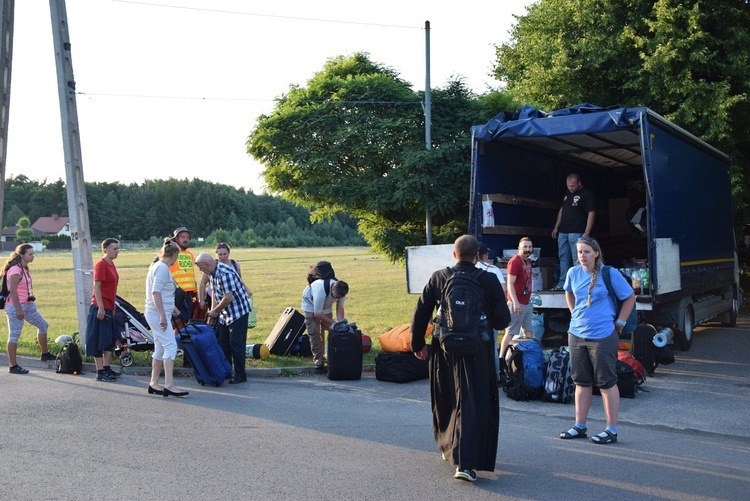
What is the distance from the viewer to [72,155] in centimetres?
1148

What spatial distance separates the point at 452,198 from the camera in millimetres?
16047

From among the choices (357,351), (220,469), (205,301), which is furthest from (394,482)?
(205,301)

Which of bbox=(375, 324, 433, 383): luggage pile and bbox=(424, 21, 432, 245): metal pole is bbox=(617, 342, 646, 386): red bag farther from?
bbox=(424, 21, 432, 245): metal pole

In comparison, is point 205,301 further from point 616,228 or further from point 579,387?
point 616,228

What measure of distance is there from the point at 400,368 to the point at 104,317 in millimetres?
3711

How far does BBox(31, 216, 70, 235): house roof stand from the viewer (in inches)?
4786

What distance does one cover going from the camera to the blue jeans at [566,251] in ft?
39.7

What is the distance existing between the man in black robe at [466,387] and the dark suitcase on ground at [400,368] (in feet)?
12.7

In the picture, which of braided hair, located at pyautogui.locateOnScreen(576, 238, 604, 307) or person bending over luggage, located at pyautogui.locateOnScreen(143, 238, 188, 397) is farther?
person bending over luggage, located at pyautogui.locateOnScreen(143, 238, 188, 397)

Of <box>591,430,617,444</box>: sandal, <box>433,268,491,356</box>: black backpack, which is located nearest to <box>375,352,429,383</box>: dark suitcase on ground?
<box>591,430,617,444</box>: sandal

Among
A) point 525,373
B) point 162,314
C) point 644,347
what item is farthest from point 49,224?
point 525,373

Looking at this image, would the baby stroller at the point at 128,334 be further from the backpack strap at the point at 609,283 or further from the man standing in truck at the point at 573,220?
the backpack strap at the point at 609,283

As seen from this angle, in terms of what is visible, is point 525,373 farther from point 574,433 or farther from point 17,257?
point 17,257

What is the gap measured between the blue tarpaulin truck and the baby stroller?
4.94m
